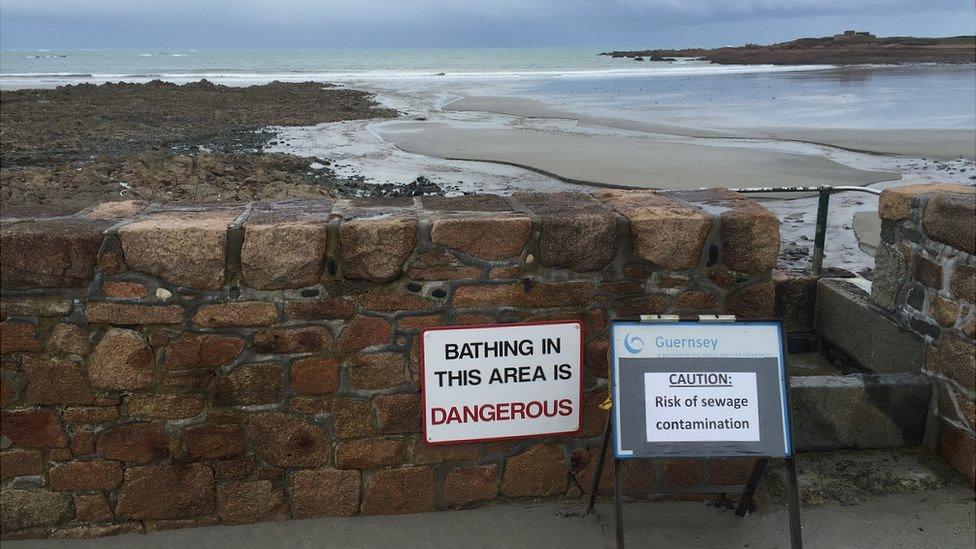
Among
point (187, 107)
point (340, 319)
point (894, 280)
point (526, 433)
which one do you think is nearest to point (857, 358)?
point (894, 280)

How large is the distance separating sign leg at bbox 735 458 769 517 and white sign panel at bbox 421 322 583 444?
0.82 metres

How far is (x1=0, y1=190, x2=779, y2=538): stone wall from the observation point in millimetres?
3211

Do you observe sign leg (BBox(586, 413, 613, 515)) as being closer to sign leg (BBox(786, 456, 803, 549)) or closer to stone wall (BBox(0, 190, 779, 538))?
stone wall (BBox(0, 190, 779, 538))

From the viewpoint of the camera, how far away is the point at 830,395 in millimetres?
4012

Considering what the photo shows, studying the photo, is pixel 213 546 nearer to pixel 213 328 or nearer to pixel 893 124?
pixel 213 328

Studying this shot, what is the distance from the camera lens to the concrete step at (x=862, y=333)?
421 cm

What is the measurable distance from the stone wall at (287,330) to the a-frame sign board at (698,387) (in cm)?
45

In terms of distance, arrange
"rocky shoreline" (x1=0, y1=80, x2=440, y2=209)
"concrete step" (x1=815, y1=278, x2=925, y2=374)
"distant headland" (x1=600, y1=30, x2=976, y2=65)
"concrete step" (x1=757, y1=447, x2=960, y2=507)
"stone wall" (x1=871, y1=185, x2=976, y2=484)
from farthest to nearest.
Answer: "distant headland" (x1=600, y1=30, x2=976, y2=65) → "rocky shoreline" (x1=0, y1=80, x2=440, y2=209) → "concrete step" (x1=815, y1=278, x2=925, y2=374) → "concrete step" (x1=757, y1=447, x2=960, y2=507) → "stone wall" (x1=871, y1=185, x2=976, y2=484)

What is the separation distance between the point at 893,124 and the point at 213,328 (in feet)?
63.9

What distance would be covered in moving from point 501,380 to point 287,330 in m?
0.96

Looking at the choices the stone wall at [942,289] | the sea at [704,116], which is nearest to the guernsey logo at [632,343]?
the stone wall at [942,289]

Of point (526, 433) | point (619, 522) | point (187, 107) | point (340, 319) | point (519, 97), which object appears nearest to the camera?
point (619, 522)

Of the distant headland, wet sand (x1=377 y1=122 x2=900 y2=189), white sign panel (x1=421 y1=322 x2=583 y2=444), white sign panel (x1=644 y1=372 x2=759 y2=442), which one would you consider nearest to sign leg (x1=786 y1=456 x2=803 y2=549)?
white sign panel (x1=644 y1=372 x2=759 y2=442)

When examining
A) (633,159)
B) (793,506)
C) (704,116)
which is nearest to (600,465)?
(793,506)
